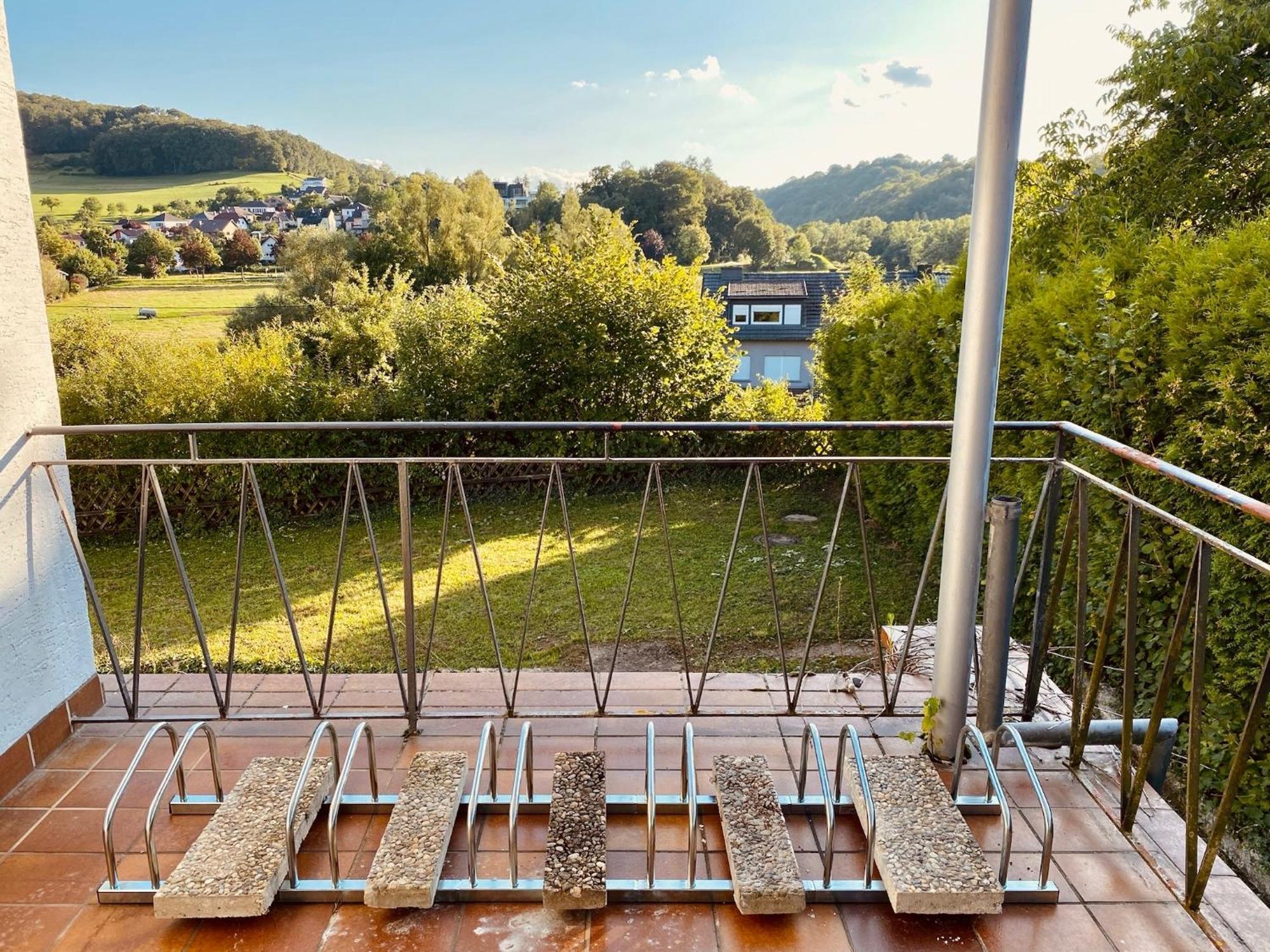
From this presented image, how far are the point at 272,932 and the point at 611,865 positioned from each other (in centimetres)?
73

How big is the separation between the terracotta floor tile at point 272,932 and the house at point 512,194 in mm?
19910

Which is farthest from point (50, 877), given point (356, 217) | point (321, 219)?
point (356, 217)

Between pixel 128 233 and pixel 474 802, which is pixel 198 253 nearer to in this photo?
pixel 128 233

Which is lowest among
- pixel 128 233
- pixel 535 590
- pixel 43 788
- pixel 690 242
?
pixel 535 590

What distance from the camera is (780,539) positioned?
6.60 m

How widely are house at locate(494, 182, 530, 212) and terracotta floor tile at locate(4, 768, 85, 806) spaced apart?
63.3 ft

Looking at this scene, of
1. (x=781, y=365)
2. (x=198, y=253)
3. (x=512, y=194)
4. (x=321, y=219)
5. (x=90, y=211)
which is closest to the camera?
(x=90, y=211)

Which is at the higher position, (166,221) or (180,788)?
(166,221)

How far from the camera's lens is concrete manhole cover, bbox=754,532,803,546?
645 cm

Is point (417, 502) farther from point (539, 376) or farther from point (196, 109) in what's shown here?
point (196, 109)

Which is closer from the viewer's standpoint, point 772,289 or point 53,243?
point 53,243

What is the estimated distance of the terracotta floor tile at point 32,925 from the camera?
5.43ft

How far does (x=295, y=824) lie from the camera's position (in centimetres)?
185

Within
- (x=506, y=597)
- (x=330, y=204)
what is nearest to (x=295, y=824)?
(x=506, y=597)
